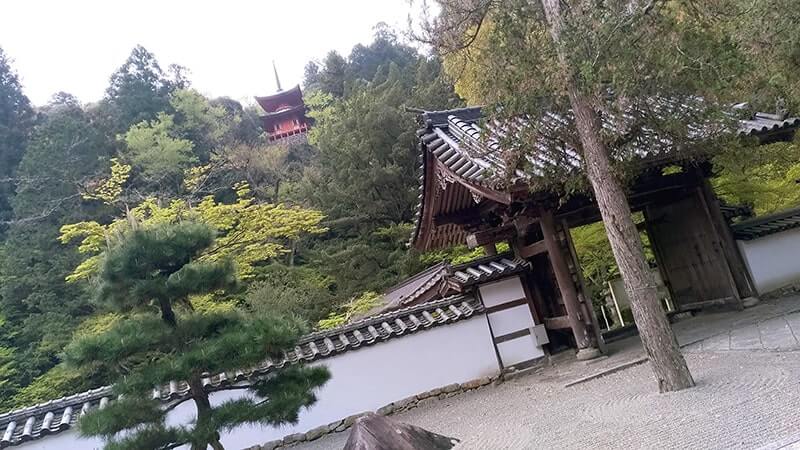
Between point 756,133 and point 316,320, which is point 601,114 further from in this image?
point 316,320

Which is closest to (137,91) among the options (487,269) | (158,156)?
(158,156)

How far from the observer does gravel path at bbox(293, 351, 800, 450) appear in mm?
3109

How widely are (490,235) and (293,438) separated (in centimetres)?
400

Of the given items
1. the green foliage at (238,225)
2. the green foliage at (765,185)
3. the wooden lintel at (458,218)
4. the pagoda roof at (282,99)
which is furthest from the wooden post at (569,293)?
the pagoda roof at (282,99)

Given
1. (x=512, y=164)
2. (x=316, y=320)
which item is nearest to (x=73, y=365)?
(x=512, y=164)

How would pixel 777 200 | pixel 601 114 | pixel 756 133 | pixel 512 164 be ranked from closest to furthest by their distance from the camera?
1. pixel 601 114
2. pixel 512 164
3. pixel 756 133
4. pixel 777 200

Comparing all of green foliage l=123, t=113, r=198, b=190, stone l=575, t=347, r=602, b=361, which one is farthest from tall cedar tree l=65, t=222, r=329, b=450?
green foliage l=123, t=113, r=198, b=190

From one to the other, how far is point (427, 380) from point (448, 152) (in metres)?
3.12

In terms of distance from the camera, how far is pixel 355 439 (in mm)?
3594

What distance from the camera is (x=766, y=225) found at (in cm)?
804

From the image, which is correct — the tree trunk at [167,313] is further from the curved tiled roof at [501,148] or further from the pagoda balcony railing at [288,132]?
the pagoda balcony railing at [288,132]

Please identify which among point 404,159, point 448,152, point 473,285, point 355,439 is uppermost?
point 404,159

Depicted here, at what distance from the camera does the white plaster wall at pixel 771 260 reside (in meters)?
7.72

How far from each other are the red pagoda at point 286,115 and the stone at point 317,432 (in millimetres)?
31243
